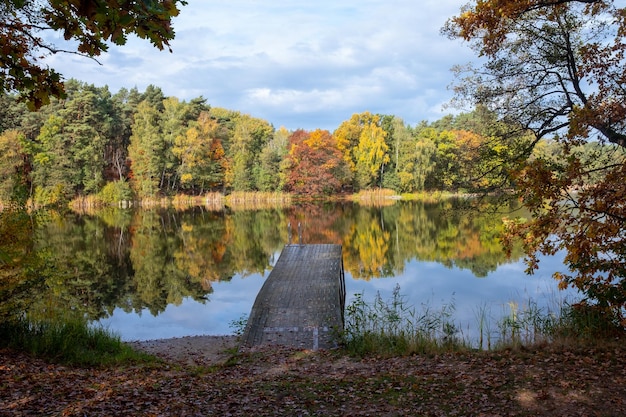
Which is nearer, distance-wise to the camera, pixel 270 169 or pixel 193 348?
pixel 193 348

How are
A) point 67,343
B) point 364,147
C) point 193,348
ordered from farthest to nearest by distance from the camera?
point 364,147, point 193,348, point 67,343

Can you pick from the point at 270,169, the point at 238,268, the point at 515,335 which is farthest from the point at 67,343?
the point at 270,169

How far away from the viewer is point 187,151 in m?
47.2

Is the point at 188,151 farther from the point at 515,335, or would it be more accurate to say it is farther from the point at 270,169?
the point at 515,335

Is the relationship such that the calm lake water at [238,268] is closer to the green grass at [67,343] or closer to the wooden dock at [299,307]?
the wooden dock at [299,307]

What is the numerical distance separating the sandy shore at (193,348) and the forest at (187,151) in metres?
30.6

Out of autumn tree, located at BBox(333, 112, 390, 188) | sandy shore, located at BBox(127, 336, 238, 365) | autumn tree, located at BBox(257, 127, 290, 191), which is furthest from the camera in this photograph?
autumn tree, located at BBox(333, 112, 390, 188)

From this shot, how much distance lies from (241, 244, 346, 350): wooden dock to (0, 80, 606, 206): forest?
100ft

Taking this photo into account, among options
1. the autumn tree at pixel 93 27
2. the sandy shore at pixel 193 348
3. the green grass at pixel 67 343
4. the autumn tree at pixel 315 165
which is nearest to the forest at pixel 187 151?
the autumn tree at pixel 315 165

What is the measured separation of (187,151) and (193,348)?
39.3m

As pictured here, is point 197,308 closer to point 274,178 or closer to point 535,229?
point 535,229

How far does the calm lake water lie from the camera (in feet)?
42.7

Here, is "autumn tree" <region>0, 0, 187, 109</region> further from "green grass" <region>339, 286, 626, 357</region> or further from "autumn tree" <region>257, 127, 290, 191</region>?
"autumn tree" <region>257, 127, 290, 191</region>

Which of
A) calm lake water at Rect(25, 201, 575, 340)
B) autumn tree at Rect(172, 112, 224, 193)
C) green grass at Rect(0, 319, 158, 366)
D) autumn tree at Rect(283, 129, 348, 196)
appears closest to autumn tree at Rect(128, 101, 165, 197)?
autumn tree at Rect(172, 112, 224, 193)
